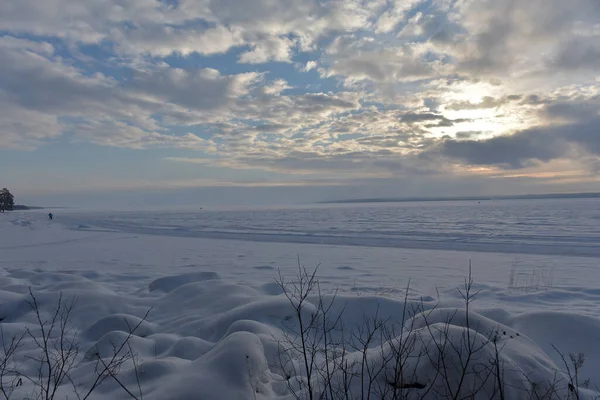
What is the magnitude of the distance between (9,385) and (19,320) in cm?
349

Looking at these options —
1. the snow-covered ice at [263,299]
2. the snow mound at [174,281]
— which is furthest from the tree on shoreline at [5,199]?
the snow mound at [174,281]

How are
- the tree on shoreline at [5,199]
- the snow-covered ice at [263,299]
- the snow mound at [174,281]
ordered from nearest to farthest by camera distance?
the snow-covered ice at [263,299] < the snow mound at [174,281] < the tree on shoreline at [5,199]

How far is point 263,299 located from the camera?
7855mm

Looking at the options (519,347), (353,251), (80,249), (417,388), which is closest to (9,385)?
(417,388)

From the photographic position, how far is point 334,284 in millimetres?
11242

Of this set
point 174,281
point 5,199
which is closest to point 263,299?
point 174,281

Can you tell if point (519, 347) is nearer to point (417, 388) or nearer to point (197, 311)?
point (417, 388)

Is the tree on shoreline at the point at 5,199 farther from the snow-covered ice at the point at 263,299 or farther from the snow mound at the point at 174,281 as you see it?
the snow mound at the point at 174,281

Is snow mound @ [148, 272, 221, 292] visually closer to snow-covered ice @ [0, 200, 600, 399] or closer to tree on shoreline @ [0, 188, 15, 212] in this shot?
A: snow-covered ice @ [0, 200, 600, 399]

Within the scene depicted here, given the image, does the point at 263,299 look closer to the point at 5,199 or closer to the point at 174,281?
the point at 174,281

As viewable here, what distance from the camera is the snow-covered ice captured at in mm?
4344

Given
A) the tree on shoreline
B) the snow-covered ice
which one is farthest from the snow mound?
the tree on shoreline

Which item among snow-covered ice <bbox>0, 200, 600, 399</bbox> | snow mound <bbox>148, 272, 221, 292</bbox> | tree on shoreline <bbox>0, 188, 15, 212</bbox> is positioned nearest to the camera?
snow-covered ice <bbox>0, 200, 600, 399</bbox>

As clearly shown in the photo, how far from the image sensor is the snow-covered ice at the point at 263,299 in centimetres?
434
